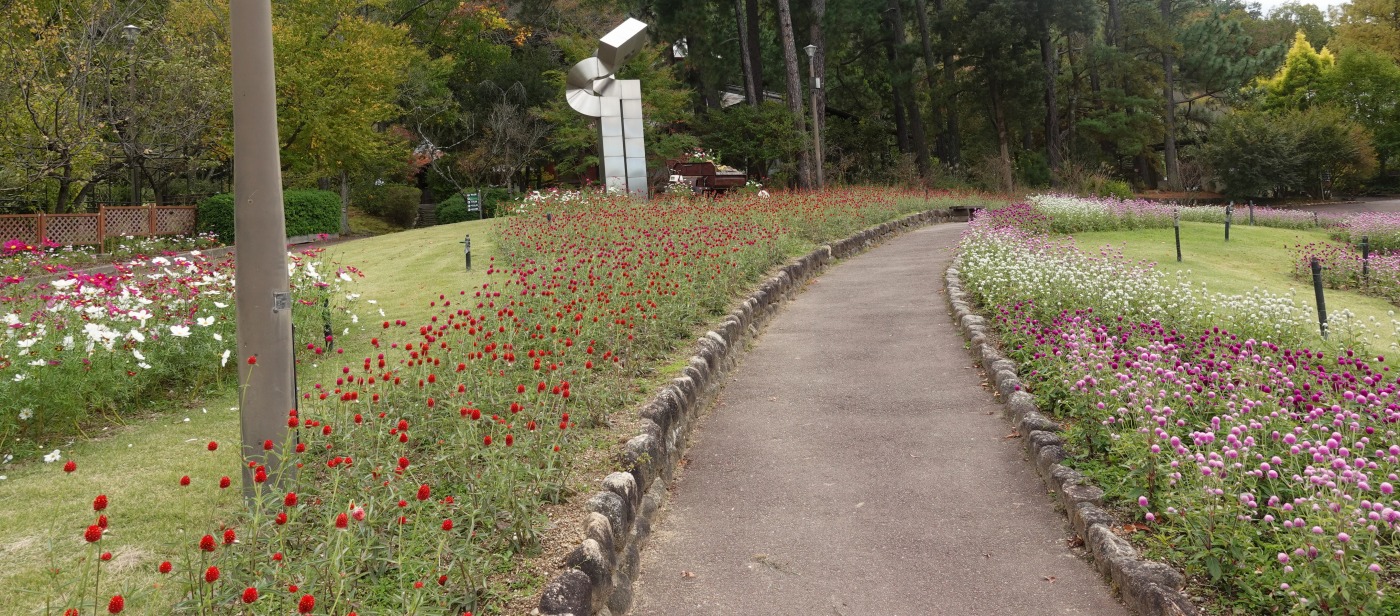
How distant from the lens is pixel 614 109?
2130 centimetres

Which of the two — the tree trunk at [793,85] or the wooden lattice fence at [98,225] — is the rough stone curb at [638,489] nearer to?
the wooden lattice fence at [98,225]

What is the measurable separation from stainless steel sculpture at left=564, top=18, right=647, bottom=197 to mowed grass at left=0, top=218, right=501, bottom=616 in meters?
13.6

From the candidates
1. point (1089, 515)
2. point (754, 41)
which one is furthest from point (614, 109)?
point (1089, 515)

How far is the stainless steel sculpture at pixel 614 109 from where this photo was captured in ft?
68.9

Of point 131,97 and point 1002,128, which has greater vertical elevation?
point 1002,128

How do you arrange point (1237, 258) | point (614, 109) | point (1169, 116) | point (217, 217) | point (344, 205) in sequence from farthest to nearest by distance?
1. point (1169, 116)
2. point (344, 205)
3. point (217, 217)
4. point (614, 109)
5. point (1237, 258)

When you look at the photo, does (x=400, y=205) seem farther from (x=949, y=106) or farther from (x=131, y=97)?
(x=949, y=106)

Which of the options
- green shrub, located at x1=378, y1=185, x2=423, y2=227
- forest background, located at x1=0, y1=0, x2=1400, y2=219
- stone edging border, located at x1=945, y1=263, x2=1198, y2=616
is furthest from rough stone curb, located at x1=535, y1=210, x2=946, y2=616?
green shrub, located at x1=378, y1=185, x2=423, y2=227

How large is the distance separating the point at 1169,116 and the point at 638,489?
128ft

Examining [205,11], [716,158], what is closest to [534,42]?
[716,158]

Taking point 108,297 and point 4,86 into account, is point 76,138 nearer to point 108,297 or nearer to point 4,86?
point 4,86

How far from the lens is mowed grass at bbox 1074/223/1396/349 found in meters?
11.9

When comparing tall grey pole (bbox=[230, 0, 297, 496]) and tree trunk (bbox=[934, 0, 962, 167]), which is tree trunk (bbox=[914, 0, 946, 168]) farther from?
tall grey pole (bbox=[230, 0, 297, 496])

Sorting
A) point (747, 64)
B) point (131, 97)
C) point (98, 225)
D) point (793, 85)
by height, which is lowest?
point (98, 225)
